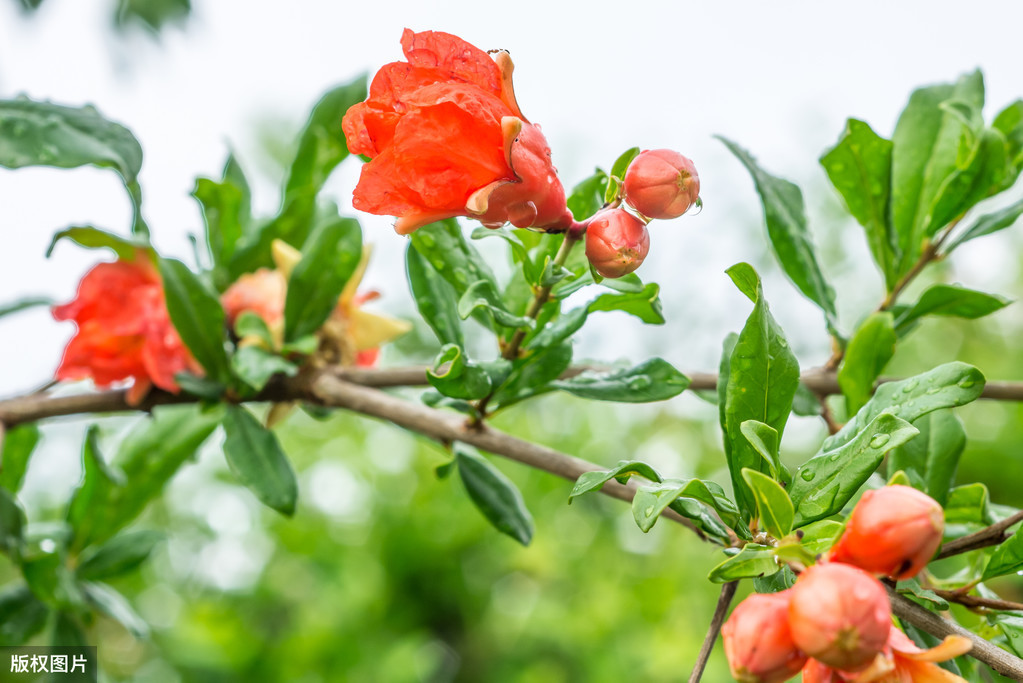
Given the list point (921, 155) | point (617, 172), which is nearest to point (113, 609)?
point (617, 172)

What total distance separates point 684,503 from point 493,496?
280 millimetres

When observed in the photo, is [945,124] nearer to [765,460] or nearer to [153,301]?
[765,460]

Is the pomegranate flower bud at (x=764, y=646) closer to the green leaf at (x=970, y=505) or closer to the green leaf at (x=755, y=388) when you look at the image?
the green leaf at (x=755, y=388)

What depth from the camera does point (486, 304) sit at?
565 millimetres

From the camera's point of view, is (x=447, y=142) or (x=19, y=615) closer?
(x=447, y=142)

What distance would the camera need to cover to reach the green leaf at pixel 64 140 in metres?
0.73

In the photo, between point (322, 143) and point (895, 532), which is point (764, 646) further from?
point (322, 143)

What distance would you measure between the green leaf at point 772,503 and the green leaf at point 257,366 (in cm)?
48

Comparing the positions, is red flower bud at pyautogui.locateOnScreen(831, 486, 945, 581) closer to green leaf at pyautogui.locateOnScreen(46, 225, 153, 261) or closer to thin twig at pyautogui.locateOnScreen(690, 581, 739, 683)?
thin twig at pyautogui.locateOnScreen(690, 581, 739, 683)

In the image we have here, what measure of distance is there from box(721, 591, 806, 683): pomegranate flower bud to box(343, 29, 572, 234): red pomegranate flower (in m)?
0.27

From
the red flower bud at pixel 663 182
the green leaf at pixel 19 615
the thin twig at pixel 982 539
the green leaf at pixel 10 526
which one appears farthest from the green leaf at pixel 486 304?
the green leaf at pixel 19 615

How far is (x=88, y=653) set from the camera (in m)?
0.96

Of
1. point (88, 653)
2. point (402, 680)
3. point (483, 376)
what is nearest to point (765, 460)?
point (483, 376)

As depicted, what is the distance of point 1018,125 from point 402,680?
5.17 feet
